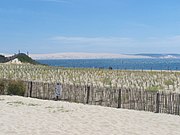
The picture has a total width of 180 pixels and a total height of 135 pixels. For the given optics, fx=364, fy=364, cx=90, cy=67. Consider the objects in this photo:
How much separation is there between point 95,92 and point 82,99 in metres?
0.89

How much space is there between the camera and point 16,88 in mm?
19938

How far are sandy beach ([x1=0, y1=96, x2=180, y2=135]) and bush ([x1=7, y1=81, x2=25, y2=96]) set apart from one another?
3.03m

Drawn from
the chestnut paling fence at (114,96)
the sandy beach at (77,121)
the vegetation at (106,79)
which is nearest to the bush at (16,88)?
the chestnut paling fence at (114,96)

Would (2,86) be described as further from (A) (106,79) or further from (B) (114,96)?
(A) (106,79)

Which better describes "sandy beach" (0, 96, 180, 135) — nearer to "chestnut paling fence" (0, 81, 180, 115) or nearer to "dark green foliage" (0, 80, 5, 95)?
"chestnut paling fence" (0, 81, 180, 115)

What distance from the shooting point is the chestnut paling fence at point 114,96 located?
15.1m

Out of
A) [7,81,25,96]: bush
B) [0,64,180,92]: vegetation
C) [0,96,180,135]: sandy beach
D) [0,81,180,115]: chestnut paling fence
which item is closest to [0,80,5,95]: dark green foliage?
[7,81,25,96]: bush

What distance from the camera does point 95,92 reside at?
1725 cm

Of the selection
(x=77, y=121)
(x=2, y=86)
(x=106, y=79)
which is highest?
(x=2, y=86)

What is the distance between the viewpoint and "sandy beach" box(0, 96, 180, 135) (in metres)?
10.6

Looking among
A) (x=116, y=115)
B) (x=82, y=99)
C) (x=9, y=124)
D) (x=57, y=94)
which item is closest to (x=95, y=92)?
(x=82, y=99)

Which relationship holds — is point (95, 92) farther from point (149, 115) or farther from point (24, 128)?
point (24, 128)

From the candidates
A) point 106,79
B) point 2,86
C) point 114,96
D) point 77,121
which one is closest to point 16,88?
point 2,86

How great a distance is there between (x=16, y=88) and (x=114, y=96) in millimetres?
6067
